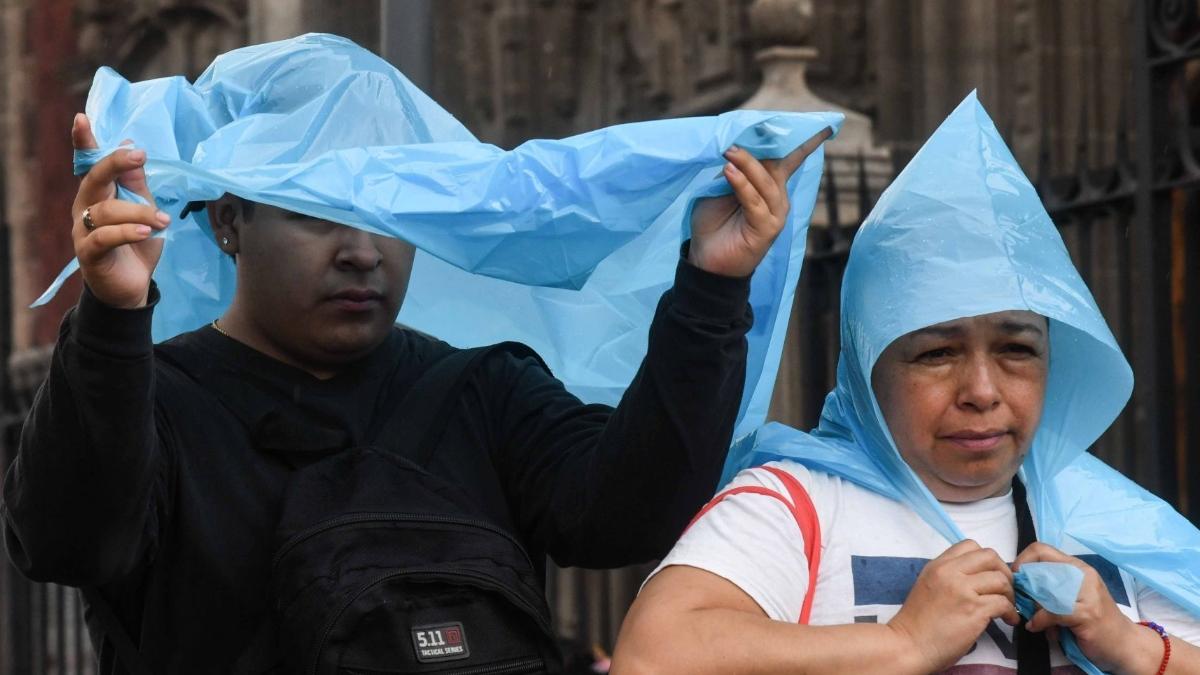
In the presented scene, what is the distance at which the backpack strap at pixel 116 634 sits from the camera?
9.18 ft

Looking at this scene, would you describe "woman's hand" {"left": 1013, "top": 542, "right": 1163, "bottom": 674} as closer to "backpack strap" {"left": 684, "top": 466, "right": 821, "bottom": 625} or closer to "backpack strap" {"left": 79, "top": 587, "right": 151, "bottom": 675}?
"backpack strap" {"left": 684, "top": 466, "right": 821, "bottom": 625}

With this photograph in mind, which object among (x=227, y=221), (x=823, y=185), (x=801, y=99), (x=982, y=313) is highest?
(x=227, y=221)

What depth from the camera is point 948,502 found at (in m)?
2.92

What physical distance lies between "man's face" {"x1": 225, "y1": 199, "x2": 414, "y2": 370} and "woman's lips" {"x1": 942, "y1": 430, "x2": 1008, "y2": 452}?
0.77m

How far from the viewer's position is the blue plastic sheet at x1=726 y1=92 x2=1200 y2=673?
2879mm

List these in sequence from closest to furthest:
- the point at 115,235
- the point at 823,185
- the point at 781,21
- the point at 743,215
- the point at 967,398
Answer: the point at 115,235 → the point at 743,215 → the point at 967,398 → the point at 823,185 → the point at 781,21

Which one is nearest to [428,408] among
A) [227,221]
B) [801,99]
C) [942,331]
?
[227,221]

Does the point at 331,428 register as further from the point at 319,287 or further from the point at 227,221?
the point at 227,221

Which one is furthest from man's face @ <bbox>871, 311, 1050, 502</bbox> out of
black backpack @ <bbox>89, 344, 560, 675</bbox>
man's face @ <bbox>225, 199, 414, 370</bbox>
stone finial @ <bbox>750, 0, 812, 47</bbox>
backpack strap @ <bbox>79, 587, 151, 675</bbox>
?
stone finial @ <bbox>750, 0, 812, 47</bbox>

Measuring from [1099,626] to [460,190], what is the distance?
39.6 inches

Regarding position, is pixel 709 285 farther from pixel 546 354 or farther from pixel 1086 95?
pixel 1086 95

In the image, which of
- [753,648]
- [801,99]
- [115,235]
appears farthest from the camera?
[801,99]

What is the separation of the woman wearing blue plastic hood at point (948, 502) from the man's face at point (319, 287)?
0.52m

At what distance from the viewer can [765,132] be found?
2787 millimetres
